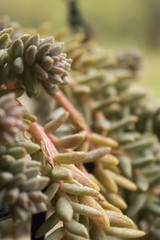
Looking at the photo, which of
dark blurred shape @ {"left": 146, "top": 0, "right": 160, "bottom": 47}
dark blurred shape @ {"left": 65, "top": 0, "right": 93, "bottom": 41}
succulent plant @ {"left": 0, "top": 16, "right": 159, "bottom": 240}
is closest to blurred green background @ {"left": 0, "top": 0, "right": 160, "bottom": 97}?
dark blurred shape @ {"left": 146, "top": 0, "right": 160, "bottom": 47}

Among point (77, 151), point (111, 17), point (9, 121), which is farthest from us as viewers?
point (111, 17)

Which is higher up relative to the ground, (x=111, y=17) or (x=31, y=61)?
(x=31, y=61)

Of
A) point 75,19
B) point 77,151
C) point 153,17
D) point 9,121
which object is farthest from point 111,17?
point 9,121

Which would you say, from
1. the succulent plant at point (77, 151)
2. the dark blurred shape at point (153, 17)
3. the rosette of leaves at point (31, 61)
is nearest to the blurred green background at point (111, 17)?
the dark blurred shape at point (153, 17)

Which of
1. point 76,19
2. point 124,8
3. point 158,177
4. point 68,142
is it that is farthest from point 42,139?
point 124,8

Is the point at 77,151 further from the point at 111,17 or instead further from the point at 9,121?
the point at 111,17

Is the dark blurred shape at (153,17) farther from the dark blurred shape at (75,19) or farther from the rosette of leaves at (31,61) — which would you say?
the rosette of leaves at (31,61)

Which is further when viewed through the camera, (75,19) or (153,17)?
(153,17)
